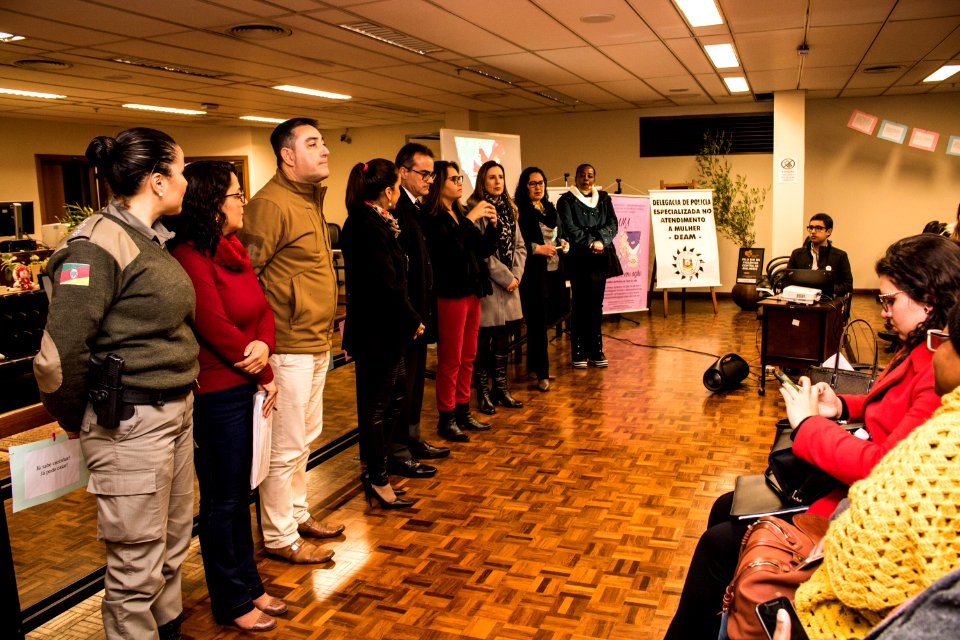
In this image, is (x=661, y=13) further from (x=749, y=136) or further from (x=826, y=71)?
(x=749, y=136)

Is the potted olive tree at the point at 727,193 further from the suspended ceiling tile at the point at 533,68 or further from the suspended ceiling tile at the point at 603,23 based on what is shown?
A: the suspended ceiling tile at the point at 603,23

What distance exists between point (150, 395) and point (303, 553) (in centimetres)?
113

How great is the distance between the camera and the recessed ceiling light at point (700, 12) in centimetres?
474

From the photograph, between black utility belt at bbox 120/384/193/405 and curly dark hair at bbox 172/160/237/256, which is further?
curly dark hair at bbox 172/160/237/256

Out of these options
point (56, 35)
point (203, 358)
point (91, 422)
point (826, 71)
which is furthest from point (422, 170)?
point (826, 71)

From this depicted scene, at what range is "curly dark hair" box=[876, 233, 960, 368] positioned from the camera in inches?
75.4

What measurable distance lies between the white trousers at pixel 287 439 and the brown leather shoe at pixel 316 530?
0.14 meters

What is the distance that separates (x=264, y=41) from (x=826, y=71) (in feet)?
17.9

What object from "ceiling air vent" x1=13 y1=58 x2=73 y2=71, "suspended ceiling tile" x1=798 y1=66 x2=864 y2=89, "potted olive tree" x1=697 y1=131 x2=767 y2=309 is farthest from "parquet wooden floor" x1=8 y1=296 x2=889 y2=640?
"potted olive tree" x1=697 y1=131 x2=767 y2=309

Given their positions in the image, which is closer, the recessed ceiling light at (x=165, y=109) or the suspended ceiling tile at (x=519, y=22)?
the suspended ceiling tile at (x=519, y=22)

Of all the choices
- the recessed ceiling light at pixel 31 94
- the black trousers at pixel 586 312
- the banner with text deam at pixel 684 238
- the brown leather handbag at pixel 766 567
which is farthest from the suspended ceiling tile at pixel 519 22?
the recessed ceiling light at pixel 31 94

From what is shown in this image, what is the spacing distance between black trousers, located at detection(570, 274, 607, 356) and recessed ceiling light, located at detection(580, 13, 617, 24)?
6.11 ft

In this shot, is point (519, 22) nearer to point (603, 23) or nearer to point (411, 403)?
point (603, 23)

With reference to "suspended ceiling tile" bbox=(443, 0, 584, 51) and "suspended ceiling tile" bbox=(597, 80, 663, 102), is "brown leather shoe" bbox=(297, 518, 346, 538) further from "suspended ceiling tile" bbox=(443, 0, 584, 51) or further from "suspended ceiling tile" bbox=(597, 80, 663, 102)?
"suspended ceiling tile" bbox=(597, 80, 663, 102)
